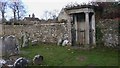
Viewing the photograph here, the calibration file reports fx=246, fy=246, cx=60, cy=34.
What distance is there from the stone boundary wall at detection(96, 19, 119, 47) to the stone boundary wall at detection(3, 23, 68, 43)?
3.56 meters

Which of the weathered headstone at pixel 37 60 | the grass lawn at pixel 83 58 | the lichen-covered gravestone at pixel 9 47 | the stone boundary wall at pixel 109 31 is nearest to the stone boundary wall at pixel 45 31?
the stone boundary wall at pixel 109 31

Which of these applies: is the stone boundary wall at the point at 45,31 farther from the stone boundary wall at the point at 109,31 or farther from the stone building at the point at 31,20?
the stone boundary wall at the point at 109,31

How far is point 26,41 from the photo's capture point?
15.7 meters

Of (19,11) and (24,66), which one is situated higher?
(19,11)

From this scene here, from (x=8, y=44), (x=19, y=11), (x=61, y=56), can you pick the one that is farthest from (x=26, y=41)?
(x=19, y=11)

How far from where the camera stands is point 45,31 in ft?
62.7

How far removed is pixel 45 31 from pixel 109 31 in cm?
607

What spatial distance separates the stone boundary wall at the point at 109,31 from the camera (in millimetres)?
14180

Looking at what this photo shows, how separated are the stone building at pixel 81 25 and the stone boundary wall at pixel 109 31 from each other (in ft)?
2.00

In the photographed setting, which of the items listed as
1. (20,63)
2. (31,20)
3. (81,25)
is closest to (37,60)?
(20,63)

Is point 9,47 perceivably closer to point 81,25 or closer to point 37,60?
point 37,60

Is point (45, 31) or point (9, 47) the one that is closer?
point (9, 47)

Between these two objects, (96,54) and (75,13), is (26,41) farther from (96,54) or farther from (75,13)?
(96,54)

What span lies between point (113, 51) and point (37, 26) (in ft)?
26.6
